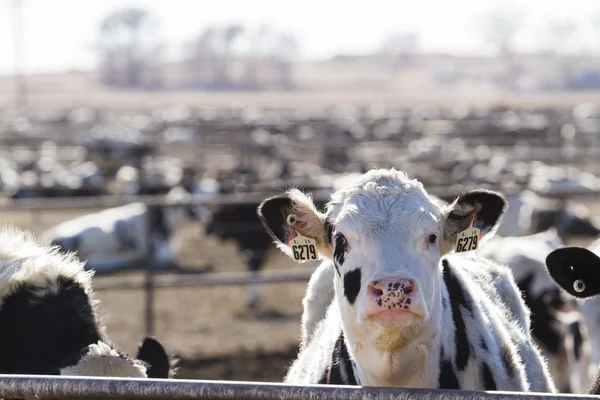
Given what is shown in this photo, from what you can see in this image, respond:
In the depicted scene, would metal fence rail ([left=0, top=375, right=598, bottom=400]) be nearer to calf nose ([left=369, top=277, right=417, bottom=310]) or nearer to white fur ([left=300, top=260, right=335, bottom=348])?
calf nose ([left=369, top=277, right=417, bottom=310])

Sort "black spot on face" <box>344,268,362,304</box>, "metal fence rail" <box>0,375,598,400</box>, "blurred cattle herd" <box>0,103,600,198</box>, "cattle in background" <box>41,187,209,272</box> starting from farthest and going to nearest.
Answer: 1. "blurred cattle herd" <box>0,103,600,198</box>
2. "cattle in background" <box>41,187,209,272</box>
3. "black spot on face" <box>344,268,362,304</box>
4. "metal fence rail" <box>0,375,598,400</box>

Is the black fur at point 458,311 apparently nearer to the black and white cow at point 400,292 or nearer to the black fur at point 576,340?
the black and white cow at point 400,292

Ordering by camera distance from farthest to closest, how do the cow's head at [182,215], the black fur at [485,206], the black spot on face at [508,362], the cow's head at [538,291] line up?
1. the cow's head at [182,215]
2. the cow's head at [538,291]
3. the black spot on face at [508,362]
4. the black fur at [485,206]

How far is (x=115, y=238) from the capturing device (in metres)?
12.5

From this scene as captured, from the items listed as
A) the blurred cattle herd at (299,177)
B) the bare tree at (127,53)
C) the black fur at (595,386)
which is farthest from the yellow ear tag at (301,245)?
the bare tree at (127,53)

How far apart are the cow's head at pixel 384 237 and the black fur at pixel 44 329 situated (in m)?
0.85

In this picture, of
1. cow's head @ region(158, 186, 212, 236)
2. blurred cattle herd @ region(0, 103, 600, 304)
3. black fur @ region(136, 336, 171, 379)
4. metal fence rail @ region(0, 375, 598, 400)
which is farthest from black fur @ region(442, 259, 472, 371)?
cow's head @ region(158, 186, 212, 236)

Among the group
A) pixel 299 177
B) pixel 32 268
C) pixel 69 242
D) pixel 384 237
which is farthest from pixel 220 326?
pixel 384 237

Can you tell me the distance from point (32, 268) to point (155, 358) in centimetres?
68

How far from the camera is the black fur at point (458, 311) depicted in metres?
3.47

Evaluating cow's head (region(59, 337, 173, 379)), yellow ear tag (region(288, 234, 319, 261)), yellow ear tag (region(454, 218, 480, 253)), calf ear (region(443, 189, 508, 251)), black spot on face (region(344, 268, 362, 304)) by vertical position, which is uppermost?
calf ear (region(443, 189, 508, 251))

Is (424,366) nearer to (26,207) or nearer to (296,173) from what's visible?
(26,207)

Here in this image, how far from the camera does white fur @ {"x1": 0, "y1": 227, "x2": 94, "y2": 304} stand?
3.76 m

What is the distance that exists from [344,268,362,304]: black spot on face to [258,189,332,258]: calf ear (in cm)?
31
